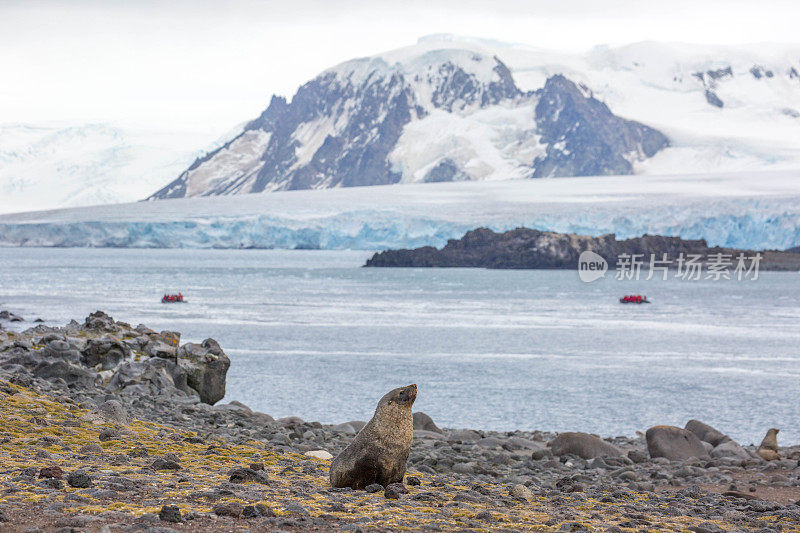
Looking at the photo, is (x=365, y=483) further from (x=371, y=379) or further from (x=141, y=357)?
(x=371, y=379)

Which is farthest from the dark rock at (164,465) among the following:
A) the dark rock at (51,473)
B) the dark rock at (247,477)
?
the dark rock at (51,473)

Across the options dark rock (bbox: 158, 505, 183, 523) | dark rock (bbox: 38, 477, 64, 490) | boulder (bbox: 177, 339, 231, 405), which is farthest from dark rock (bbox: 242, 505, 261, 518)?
boulder (bbox: 177, 339, 231, 405)

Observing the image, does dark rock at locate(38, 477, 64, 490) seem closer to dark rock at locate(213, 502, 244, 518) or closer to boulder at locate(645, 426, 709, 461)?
dark rock at locate(213, 502, 244, 518)

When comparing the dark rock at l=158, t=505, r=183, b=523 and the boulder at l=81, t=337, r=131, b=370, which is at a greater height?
the dark rock at l=158, t=505, r=183, b=523

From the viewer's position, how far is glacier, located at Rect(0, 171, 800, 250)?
290 feet

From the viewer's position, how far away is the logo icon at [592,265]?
107375 mm

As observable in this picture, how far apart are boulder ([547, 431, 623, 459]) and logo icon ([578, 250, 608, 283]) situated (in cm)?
9422

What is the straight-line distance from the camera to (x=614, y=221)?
89.3m

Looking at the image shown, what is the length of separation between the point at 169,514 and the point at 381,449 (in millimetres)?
2468

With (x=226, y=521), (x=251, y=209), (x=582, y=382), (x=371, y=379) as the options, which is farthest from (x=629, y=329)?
(x=251, y=209)

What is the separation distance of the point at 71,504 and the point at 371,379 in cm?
2010

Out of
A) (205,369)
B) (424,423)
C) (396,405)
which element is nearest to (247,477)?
(396,405)

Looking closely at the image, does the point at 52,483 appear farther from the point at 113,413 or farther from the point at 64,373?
the point at 64,373

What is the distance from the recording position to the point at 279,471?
8.65 metres
